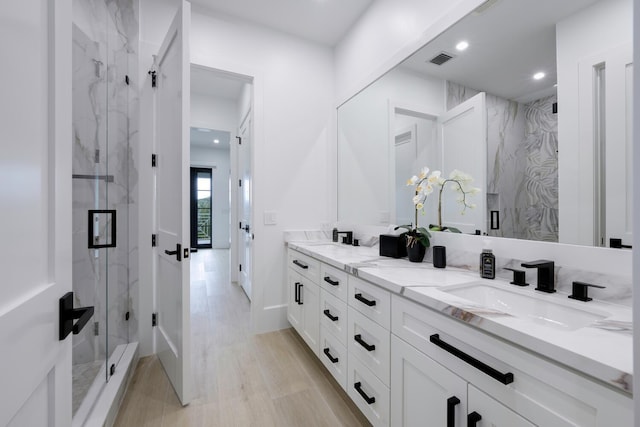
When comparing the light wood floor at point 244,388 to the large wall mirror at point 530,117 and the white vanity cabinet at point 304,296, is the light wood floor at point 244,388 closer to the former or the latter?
the white vanity cabinet at point 304,296

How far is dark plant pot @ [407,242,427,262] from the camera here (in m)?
1.66

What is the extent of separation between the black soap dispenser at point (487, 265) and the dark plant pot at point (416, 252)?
1.26ft

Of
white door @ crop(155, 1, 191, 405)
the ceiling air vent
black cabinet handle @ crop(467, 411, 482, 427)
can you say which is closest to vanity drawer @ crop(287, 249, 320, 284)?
white door @ crop(155, 1, 191, 405)

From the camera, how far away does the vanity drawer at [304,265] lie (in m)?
1.97

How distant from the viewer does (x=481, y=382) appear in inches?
31.8

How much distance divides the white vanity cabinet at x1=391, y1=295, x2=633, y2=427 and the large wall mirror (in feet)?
2.09

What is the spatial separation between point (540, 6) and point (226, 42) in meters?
2.26

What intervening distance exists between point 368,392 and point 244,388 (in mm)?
855

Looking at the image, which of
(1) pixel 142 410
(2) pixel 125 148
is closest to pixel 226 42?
(2) pixel 125 148

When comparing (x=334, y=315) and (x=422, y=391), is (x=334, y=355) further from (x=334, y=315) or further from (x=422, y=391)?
(x=422, y=391)

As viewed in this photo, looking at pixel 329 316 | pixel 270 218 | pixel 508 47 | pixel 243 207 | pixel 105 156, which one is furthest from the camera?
pixel 243 207

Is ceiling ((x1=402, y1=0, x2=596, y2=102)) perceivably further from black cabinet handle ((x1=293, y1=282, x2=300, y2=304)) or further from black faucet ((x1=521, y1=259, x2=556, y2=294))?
black cabinet handle ((x1=293, y1=282, x2=300, y2=304))

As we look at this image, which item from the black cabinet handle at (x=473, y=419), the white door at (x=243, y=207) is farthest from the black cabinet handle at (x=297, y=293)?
the black cabinet handle at (x=473, y=419)

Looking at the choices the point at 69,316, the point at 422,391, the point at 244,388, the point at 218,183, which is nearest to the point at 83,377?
the point at 244,388
